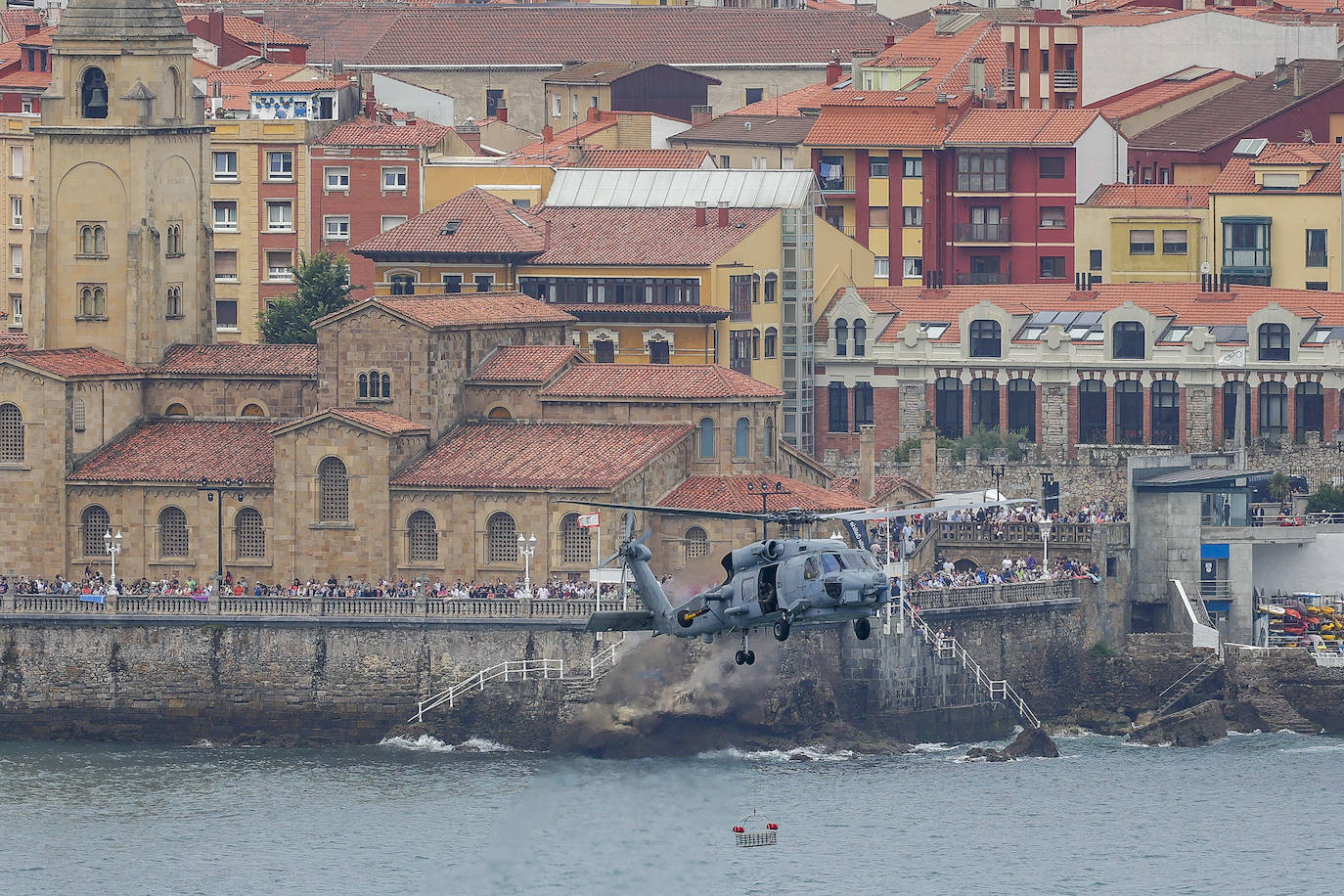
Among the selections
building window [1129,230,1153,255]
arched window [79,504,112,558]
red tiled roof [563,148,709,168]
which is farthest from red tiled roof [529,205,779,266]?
arched window [79,504,112,558]

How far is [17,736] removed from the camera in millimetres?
156625

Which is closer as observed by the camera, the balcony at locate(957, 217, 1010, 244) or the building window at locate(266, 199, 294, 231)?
the balcony at locate(957, 217, 1010, 244)

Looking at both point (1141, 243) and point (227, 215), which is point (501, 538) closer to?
point (227, 215)

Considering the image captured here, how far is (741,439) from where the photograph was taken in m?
160

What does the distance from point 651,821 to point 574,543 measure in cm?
1844

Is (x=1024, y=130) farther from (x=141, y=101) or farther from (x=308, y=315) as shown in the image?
(x=141, y=101)

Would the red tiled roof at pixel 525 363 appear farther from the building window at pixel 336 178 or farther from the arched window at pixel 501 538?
the building window at pixel 336 178

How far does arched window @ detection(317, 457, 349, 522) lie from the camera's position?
159m

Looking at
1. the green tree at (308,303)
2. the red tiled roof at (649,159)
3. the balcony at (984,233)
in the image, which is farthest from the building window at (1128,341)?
the green tree at (308,303)

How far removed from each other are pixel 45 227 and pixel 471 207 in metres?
21.9

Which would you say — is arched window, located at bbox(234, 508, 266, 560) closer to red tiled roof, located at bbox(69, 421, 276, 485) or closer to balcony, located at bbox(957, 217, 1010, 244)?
red tiled roof, located at bbox(69, 421, 276, 485)

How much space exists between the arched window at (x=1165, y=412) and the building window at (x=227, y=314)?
136ft

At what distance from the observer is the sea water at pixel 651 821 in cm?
13788

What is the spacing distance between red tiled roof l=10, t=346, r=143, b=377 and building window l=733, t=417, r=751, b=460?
73.4ft
